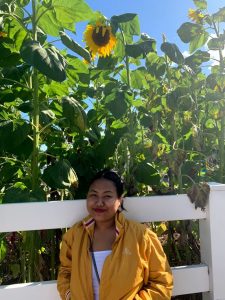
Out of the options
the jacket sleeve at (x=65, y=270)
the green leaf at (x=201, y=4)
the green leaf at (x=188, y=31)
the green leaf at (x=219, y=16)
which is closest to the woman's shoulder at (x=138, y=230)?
the jacket sleeve at (x=65, y=270)

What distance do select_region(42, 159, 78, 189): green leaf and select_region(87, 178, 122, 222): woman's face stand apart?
0.43 ft

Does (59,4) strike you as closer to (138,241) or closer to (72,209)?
(72,209)

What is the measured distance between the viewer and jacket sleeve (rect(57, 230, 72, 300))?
1861 millimetres

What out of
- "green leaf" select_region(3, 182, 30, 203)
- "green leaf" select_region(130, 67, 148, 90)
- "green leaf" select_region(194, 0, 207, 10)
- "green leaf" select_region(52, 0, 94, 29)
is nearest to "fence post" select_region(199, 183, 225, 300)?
"green leaf" select_region(130, 67, 148, 90)

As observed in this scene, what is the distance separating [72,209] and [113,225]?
0.71 ft

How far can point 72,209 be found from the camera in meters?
2.03

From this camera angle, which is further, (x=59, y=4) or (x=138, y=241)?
(x=59, y=4)

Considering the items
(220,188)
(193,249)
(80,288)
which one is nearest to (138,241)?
(80,288)

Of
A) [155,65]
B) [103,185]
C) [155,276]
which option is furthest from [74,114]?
[155,276]

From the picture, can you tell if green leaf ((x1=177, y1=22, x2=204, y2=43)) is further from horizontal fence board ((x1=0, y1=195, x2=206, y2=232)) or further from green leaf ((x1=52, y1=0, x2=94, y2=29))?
horizontal fence board ((x1=0, y1=195, x2=206, y2=232))

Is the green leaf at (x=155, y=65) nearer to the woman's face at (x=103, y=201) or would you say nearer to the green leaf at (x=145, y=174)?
the green leaf at (x=145, y=174)

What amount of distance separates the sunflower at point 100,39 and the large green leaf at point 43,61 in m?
0.62

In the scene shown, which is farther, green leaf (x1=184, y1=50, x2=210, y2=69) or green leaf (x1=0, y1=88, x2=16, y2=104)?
green leaf (x1=184, y1=50, x2=210, y2=69)

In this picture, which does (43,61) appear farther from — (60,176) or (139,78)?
→ (139,78)
